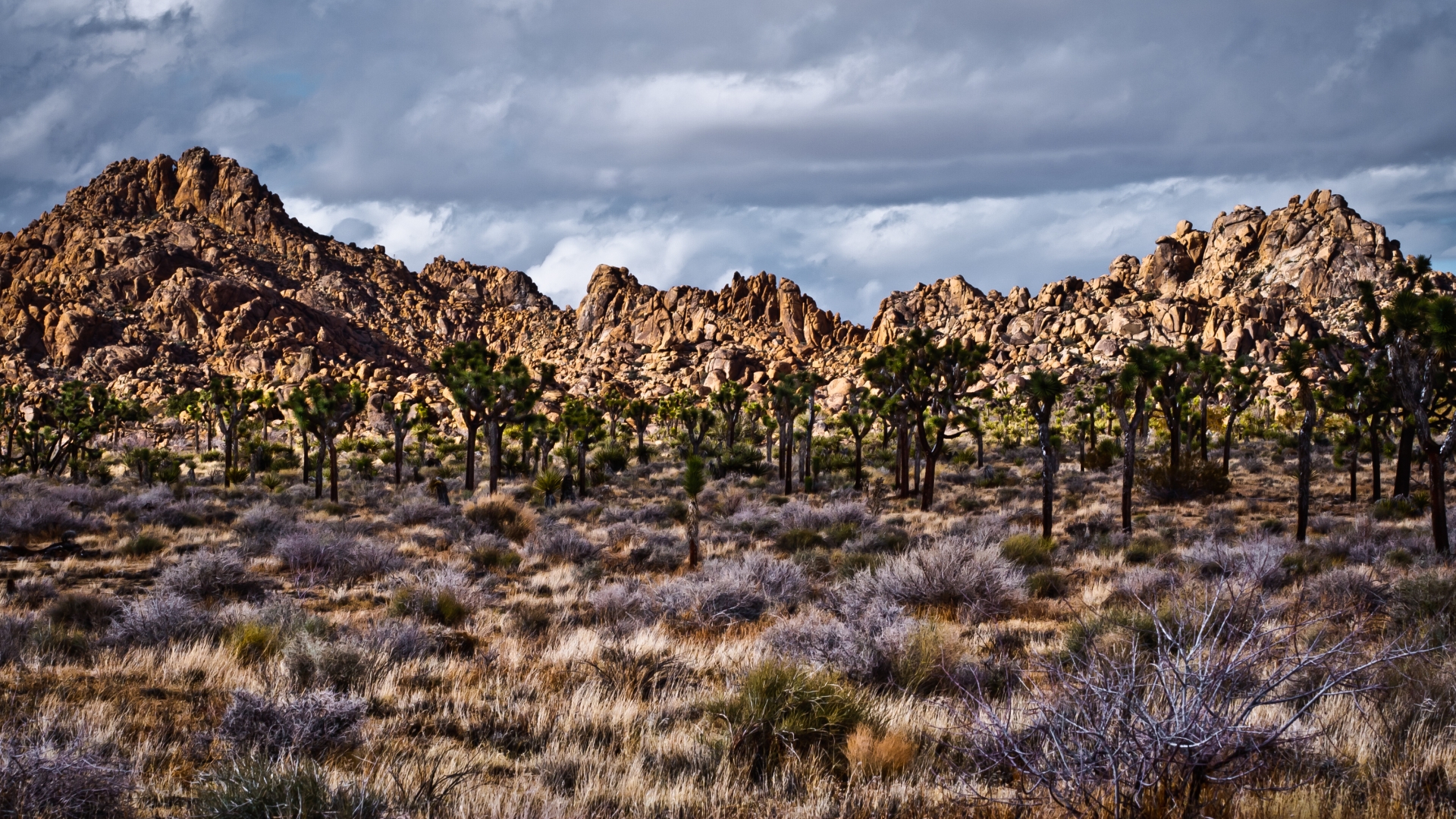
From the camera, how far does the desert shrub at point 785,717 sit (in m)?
4.76

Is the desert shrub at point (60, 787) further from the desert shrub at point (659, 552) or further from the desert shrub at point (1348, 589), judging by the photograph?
the desert shrub at point (1348, 589)

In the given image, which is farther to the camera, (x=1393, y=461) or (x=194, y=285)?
(x=194, y=285)

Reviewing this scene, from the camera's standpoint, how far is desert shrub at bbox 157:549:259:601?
10.1 m

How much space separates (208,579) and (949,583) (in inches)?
411

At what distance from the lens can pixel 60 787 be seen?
11.7 ft

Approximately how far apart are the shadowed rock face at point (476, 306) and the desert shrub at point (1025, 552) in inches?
2933

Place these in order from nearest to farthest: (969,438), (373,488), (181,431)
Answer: (373,488)
(969,438)
(181,431)

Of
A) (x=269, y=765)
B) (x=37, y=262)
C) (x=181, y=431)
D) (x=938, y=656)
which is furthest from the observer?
(x=37, y=262)

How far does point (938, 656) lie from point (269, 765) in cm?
503

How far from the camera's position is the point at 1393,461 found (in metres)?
32.9

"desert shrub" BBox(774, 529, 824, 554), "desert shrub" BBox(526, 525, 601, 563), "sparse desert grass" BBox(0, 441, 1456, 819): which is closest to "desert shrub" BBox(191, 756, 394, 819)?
"sparse desert grass" BBox(0, 441, 1456, 819)

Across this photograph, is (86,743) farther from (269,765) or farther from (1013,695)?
(1013,695)

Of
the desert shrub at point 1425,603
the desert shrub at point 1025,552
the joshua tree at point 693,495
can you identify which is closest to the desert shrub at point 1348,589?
the desert shrub at point 1425,603

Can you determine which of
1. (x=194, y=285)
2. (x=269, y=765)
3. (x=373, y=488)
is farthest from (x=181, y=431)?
A: (x=269, y=765)
